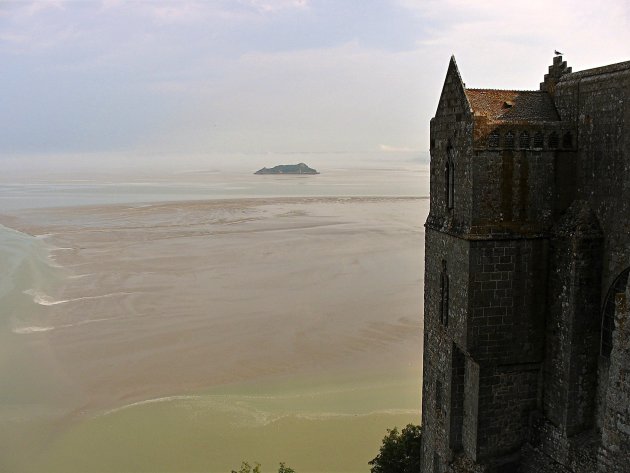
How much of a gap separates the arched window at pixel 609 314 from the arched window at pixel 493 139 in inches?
123

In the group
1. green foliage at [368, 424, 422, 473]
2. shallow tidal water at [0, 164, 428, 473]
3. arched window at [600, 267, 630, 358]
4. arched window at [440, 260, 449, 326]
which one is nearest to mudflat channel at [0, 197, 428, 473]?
shallow tidal water at [0, 164, 428, 473]

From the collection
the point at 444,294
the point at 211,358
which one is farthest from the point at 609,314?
the point at 211,358

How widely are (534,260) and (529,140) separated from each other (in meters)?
2.26

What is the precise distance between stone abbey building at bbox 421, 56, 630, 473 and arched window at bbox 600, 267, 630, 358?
0.02 meters

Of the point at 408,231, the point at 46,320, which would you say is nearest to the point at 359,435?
the point at 46,320

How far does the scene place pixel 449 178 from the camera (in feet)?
39.8

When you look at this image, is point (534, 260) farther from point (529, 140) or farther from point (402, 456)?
point (402, 456)

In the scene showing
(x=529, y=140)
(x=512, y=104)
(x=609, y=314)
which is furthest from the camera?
(x=512, y=104)

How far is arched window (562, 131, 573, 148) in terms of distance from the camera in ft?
36.6

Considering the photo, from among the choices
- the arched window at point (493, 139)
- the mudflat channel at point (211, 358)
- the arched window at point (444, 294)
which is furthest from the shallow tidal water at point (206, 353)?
the arched window at point (493, 139)

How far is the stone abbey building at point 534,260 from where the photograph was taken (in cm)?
1045

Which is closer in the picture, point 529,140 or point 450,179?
point 529,140

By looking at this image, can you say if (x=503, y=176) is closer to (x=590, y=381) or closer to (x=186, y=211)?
(x=590, y=381)

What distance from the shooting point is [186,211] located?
82000 mm
